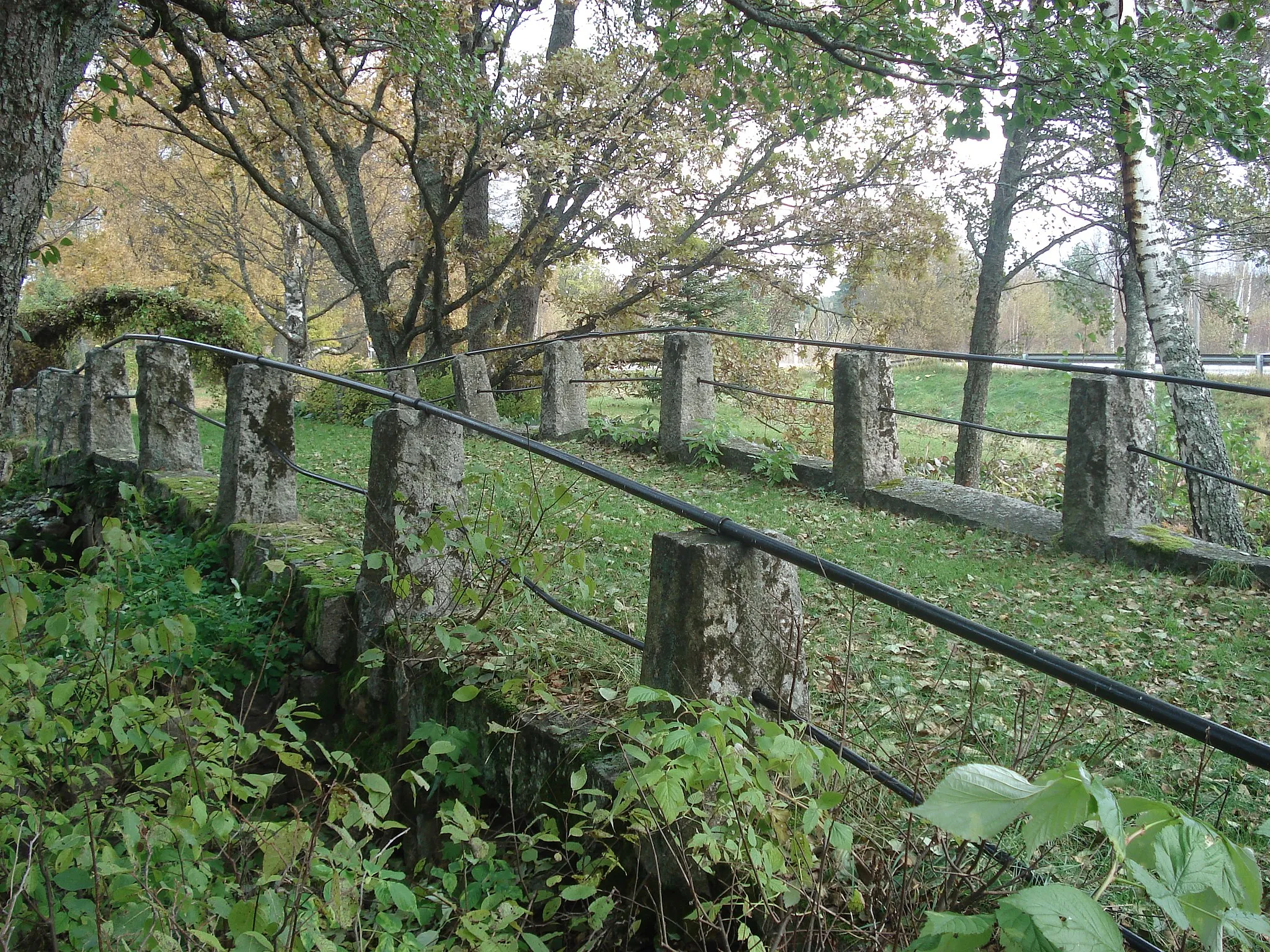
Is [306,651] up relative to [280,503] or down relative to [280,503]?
down

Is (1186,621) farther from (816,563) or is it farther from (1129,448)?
(816,563)

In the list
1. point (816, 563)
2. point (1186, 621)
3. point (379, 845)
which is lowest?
point (379, 845)

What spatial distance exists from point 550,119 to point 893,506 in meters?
7.11

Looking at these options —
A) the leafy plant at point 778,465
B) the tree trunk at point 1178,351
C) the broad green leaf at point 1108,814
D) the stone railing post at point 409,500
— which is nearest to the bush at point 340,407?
the leafy plant at point 778,465

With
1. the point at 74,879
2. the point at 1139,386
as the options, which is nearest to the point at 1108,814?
the point at 74,879

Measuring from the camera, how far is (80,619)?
2.63 meters

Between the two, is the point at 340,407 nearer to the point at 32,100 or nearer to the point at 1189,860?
the point at 32,100

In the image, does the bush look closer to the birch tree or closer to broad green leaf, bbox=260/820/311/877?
the birch tree

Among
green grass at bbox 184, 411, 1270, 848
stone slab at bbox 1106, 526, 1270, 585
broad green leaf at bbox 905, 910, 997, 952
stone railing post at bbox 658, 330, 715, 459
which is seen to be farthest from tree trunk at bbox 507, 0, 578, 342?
broad green leaf at bbox 905, 910, 997, 952

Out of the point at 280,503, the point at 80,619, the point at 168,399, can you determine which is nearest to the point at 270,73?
the point at 168,399

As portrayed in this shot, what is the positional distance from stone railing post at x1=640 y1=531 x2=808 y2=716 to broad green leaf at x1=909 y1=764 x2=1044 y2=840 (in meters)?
1.14

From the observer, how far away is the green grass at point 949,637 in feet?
8.90

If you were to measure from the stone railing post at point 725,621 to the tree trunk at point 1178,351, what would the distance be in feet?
18.0

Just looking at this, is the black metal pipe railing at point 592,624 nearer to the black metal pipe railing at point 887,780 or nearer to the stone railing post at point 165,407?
the black metal pipe railing at point 887,780
